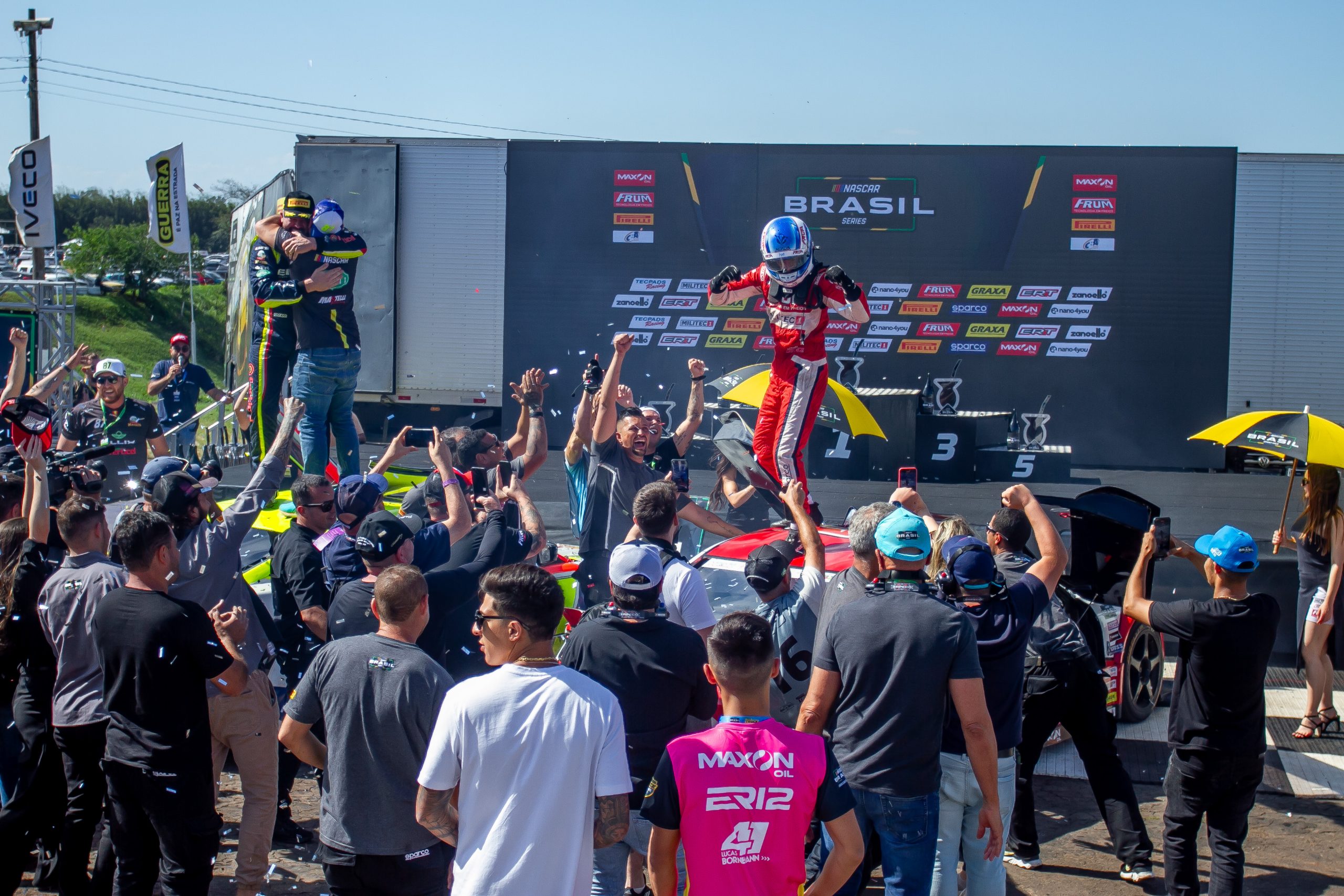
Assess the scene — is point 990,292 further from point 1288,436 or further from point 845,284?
point 845,284

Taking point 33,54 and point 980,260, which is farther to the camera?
point 33,54

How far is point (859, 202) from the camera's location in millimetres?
15547

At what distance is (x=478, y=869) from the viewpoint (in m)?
2.67

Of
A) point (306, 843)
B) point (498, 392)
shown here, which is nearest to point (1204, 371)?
point (498, 392)

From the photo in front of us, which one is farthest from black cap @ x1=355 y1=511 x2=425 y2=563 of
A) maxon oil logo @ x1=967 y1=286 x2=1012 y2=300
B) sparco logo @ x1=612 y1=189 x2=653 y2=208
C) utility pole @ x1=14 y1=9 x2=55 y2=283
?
utility pole @ x1=14 y1=9 x2=55 y2=283

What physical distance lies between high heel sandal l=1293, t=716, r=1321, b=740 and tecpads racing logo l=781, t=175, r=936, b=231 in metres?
10.2

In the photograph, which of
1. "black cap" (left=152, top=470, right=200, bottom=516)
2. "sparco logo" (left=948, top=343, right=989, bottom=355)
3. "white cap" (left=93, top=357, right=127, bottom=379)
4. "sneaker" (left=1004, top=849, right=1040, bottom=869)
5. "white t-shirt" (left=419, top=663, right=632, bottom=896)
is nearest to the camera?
"white t-shirt" (left=419, top=663, right=632, bottom=896)

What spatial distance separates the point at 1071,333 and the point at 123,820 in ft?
47.0

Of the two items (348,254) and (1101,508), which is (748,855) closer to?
(1101,508)

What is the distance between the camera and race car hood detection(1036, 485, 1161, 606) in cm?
538

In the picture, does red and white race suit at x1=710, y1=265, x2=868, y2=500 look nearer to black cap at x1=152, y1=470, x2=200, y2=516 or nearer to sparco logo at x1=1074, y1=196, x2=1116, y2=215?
black cap at x1=152, y1=470, x2=200, y2=516

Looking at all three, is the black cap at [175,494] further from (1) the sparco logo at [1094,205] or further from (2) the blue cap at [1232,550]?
(1) the sparco logo at [1094,205]

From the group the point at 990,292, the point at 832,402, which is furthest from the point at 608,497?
the point at 990,292

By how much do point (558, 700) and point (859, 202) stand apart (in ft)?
45.3
